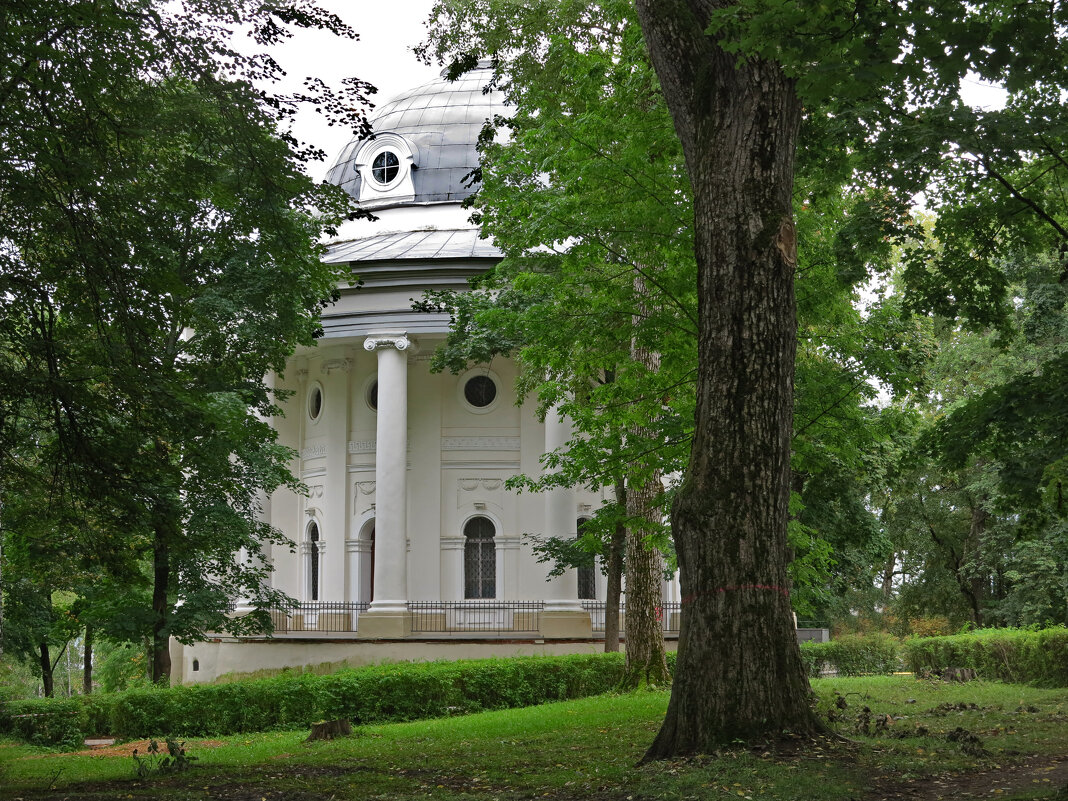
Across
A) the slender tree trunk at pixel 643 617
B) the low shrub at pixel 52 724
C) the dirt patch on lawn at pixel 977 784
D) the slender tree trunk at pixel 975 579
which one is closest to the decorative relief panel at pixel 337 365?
the low shrub at pixel 52 724

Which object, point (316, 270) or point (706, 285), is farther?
point (316, 270)

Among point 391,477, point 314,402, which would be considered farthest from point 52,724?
point 314,402

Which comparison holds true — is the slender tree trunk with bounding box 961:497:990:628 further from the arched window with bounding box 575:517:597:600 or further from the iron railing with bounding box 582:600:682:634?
the arched window with bounding box 575:517:597:600

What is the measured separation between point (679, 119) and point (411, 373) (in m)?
23.2

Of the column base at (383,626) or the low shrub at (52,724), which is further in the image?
the column base at (383,626)

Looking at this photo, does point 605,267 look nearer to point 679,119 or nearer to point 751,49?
point 679,119

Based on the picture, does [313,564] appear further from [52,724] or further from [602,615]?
[52,724]

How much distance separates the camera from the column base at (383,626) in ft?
89.6

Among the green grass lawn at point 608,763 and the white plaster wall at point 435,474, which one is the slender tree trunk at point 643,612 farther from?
the white plaster wall at point 435,474

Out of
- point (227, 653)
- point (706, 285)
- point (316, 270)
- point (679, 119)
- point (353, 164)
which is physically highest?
point (353, 164)

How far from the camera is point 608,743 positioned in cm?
1107

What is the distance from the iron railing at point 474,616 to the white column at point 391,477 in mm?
761

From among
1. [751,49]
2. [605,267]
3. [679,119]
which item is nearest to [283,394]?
[605,267]

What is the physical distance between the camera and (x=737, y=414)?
8.30m
